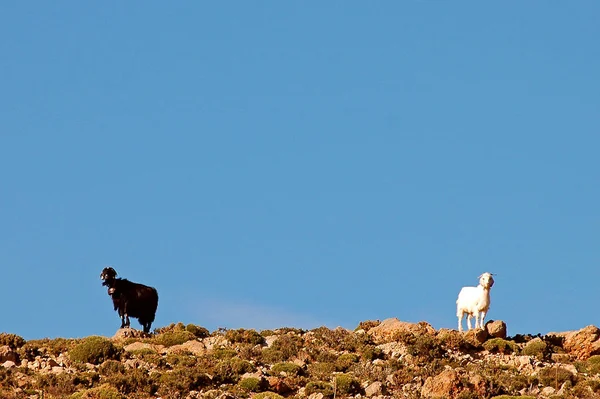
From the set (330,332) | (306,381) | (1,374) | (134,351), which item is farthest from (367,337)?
(1,374)

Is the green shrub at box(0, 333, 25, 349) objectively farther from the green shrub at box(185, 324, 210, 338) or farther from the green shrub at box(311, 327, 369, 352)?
the green shrub at box(311, 327, 369, 352)

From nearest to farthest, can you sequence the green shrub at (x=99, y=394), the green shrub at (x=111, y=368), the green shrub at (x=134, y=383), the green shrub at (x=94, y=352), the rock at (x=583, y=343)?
the green shrub at (x=99, y=394) → the green shrub at (x=134, y=383) → the green shrub at (x=111, y=368) → the green shrub at (x=94, y=352) → the rock at (x=583, y=343)

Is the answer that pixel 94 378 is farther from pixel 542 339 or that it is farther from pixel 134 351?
pixel 542 339

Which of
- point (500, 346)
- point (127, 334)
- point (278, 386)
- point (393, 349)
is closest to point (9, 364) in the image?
point (127, 334)

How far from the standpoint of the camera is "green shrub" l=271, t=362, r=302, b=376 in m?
45.2

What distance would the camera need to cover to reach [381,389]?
43.5 meters

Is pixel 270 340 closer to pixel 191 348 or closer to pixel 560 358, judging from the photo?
pixel 191 348

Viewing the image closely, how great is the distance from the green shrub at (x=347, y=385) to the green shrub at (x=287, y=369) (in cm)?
181

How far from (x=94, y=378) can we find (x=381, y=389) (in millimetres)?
9539

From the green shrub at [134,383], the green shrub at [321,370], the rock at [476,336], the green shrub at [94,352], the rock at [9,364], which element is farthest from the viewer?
the rock at [476,336]

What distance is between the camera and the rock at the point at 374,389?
4328 cm

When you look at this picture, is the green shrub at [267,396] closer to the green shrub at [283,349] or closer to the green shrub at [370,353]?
the green shrub at [283,349]

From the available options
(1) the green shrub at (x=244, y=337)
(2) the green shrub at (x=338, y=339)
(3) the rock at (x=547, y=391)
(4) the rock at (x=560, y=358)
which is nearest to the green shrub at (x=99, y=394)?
(1) the green shrub at (x=244, y=337)

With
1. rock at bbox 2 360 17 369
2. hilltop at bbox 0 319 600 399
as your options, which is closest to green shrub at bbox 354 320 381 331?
hilltop at bbox 0 319 600 399
